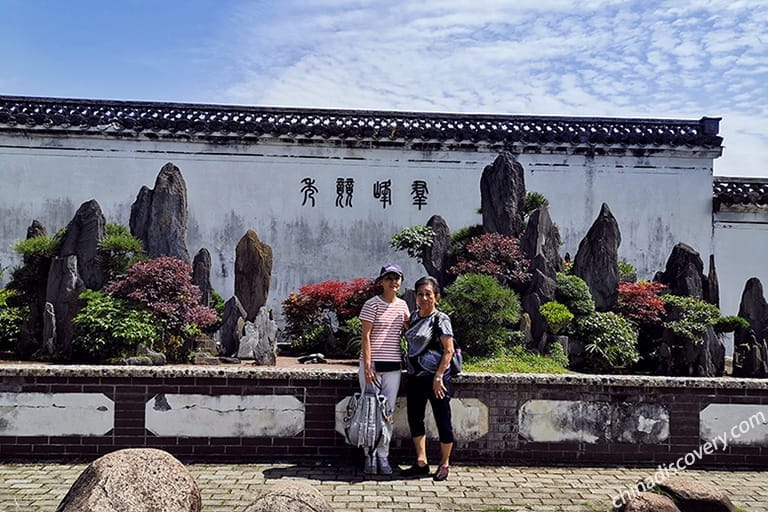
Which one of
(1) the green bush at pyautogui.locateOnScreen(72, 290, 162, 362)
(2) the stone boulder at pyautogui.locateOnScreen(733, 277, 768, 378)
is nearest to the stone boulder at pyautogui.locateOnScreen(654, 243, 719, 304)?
(2) the stone boulder at pyautogui.locateOnScreen(733, 277, 768, 378)

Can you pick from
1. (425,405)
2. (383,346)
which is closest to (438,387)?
(425,405)

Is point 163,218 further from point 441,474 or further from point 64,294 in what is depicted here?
point 441,474

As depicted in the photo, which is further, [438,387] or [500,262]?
[500,262]

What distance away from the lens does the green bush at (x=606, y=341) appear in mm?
9555

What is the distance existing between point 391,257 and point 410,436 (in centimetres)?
1134

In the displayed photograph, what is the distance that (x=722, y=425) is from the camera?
6270 millimetres

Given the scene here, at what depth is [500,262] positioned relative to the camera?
10414 mm

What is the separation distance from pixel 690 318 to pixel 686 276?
2001mm

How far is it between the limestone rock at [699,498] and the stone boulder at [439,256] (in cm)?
651

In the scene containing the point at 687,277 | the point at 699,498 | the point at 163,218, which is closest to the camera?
the point at 699,498

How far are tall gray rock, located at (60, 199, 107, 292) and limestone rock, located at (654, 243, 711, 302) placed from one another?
8.92 meters

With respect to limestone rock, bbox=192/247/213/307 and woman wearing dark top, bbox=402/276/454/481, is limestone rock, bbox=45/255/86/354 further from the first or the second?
Answer: woman wearing dark top, bbox=402/276/454/481

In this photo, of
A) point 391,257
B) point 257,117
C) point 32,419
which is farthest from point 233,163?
point 32,419

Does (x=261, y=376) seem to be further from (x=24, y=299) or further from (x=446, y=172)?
(x=446, y=172)
